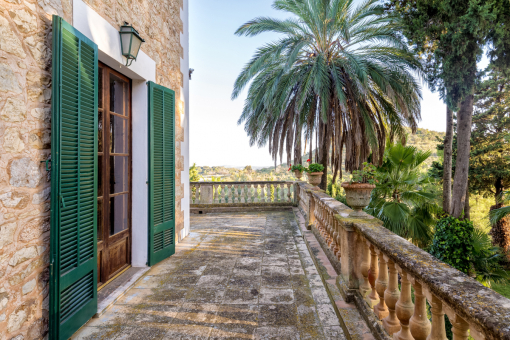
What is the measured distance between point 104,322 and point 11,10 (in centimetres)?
234

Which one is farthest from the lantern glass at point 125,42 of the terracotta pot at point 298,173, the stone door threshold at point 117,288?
the terracotta pot at point 298,173

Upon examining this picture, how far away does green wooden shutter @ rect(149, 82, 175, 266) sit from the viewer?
134 inches

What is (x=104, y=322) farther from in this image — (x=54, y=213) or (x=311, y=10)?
(x=311, y=10)

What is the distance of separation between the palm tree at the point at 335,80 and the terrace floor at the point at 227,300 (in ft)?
14.2

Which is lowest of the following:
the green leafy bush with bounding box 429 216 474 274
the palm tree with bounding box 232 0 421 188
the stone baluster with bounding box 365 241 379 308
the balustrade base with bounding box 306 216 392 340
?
the green leafy bush with bounding box 429 216 474 274

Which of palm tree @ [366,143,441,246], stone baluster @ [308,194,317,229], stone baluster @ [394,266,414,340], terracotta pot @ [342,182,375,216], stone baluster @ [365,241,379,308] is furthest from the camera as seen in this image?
palm tree @ [366,143,441,246]

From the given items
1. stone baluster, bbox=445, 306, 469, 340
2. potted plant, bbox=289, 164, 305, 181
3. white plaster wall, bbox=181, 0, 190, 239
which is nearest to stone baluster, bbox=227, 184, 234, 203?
potted plant, bbox=289, 164, 305, 181

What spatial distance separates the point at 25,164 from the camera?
5.62 ft

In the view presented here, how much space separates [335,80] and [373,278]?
18.8 feet

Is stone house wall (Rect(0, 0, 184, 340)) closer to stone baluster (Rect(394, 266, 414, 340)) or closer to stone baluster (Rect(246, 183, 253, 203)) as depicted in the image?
stone baluster (Rect(394, 266, 414, 340))

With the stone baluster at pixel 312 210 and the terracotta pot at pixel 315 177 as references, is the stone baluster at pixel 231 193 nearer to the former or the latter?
the terracotta pot at pixel 315 177

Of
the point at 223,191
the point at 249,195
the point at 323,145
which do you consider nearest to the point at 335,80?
the point at 323,145

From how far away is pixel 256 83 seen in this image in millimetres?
8375

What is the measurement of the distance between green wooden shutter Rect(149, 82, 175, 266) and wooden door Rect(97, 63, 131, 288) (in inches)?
11.0
